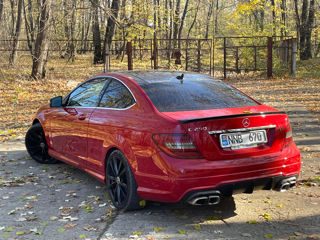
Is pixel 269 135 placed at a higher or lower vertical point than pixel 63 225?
higher

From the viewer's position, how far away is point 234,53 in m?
22.4

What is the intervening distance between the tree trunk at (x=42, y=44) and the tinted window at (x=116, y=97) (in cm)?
1187

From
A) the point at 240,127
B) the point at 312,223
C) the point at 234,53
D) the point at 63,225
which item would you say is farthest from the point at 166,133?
the point at 234,53

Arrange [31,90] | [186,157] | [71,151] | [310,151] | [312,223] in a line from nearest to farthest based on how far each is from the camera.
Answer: [186,157]
[312,223]
[71,151]
[310,151]
[31,90]

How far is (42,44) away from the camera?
638 inches

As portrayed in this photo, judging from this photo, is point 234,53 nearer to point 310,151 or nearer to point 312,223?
point 310,151

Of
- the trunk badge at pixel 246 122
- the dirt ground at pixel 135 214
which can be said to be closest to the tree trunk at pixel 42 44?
the dirt ground at pixel 135 214

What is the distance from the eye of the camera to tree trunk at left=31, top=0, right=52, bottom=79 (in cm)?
1553

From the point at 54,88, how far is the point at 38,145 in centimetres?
956

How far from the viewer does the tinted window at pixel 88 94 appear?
494 centimetres

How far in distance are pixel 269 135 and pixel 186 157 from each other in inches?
37.4

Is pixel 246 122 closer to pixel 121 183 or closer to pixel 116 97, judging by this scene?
pixel 121 183

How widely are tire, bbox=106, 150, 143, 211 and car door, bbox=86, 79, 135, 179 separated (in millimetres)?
172

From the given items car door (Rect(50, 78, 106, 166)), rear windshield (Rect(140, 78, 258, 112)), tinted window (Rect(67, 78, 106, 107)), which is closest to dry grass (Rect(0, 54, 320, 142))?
car door (Rect(50, 78, 106, 166))
